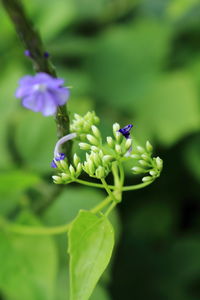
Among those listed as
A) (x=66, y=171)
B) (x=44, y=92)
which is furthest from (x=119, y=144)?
(x=44, y=92)

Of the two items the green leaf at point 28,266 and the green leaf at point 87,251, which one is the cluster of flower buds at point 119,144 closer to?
the green leaf at point 87,251

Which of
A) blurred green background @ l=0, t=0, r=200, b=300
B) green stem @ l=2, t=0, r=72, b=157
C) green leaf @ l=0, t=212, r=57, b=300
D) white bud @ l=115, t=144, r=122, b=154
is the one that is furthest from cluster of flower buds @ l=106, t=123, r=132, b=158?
blurred green background @ l=0, t=0, r=200, b=300

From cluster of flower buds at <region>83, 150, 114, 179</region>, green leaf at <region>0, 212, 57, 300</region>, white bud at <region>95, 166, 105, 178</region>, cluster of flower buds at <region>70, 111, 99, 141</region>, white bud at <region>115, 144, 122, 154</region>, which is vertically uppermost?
cluster of flower buds at <region>70, 111, 99, 141</region>

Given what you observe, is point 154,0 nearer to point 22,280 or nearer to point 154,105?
point 154,105

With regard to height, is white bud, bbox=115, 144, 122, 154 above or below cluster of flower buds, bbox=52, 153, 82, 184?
above

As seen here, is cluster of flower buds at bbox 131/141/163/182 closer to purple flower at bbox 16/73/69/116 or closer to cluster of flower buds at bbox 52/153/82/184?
cluster of flower buds at bbox 52/153/82/184

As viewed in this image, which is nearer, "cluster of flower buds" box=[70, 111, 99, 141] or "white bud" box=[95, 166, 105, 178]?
"white bud" box=[95, 166, 105, 178]
